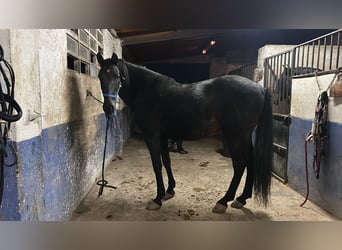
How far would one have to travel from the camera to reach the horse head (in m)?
1.53

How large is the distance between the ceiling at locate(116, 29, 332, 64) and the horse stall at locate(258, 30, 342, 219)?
6.0 inches

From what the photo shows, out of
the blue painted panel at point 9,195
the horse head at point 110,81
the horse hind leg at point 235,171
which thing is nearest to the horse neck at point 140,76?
the horse head at point 110,81

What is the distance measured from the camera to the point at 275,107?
2.22 m

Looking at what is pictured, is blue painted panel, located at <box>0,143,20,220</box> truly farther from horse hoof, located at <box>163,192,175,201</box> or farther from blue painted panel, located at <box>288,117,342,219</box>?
blue painted panel, located at <box>288,117,342,219</box>

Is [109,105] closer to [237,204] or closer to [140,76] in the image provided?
[140,76]

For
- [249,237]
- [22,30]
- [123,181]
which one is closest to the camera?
[22,30]

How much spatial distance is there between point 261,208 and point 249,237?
0.47 metres

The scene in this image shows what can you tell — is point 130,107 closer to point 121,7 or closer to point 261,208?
point 121,7

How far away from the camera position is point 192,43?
5.18 ft

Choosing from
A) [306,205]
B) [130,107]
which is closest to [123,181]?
[130,107]

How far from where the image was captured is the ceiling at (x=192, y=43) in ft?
4.60

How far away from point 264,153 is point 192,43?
906mm

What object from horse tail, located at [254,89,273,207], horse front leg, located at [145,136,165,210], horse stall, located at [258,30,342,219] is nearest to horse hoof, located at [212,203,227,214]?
horse tail, located at [254,89,273,207]

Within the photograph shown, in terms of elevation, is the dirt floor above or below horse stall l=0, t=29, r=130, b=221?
below
